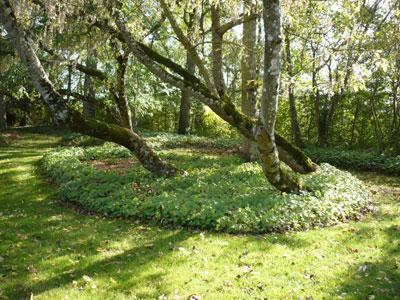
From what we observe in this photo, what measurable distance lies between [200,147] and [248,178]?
421 inches

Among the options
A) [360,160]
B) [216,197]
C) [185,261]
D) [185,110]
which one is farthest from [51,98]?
[185,110]

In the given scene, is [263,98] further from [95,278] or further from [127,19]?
[127,19]

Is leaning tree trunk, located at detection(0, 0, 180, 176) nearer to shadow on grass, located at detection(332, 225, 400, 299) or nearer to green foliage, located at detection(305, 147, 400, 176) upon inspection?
shadow on grass, located at detection(332, 225, 400, 299)

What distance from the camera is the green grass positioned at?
7.04m

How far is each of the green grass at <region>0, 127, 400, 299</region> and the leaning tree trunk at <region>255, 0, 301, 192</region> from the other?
5.64ft

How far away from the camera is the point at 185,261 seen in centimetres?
823

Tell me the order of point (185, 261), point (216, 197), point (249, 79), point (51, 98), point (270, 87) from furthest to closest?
point (249, 79)
point (216, 197)
point (51, 98)
point (270, 87)
point (185, 261)

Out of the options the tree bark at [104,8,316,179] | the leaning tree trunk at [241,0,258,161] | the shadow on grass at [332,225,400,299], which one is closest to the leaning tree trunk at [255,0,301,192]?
the tree bark at [104,8,316,179]

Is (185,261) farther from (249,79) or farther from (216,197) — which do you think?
→ (249,79)

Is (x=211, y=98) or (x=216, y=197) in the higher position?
(x=211, y=98)

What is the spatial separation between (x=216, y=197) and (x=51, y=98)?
4.83 metres

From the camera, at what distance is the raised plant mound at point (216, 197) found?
33.6 feet

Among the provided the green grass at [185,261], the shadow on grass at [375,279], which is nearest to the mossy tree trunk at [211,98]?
the green grass at [185,261]

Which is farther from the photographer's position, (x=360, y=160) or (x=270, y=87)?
(x=360, y=160)
